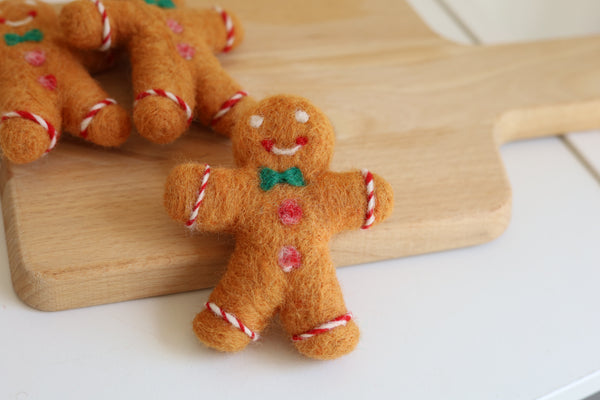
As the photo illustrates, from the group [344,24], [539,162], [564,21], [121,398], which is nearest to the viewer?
[121,398]

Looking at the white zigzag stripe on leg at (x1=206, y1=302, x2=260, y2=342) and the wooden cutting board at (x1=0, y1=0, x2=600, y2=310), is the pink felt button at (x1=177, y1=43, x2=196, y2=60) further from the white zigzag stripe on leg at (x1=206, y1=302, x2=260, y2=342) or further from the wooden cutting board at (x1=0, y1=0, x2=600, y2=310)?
the white zigzag stripe on leg at (x1=206, y1=302, x2=260, y2=342)

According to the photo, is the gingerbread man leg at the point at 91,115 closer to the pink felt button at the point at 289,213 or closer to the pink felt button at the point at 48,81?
the pink felt button at the point at 48,81

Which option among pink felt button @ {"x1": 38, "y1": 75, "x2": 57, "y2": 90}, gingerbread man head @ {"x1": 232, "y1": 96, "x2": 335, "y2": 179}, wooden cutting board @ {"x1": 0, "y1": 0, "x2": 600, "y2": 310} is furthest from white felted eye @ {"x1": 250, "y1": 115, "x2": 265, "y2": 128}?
pink felt button @ {"x1": 38, "y1": 75, "x2": 57, "y2": 90}

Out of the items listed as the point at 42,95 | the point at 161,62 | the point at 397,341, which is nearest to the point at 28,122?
the point at 42,95

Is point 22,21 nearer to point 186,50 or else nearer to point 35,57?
point 35,57

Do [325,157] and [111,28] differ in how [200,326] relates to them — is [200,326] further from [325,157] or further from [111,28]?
[111,28]

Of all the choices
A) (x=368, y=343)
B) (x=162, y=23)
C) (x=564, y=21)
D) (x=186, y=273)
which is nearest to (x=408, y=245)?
(x=368, y=343)

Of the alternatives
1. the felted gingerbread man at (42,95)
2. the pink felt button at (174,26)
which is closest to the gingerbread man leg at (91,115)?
the felted gingerbread man at (42,95)
